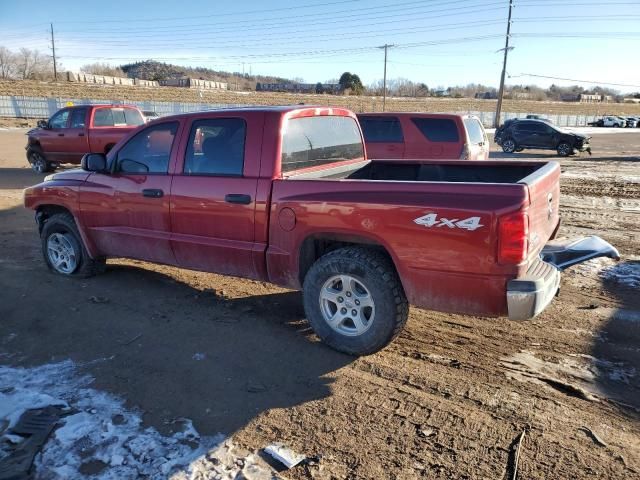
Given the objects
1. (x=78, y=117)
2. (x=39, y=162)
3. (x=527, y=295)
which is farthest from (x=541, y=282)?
(x=39, y=162)

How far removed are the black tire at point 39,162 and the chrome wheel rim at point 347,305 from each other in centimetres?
1370

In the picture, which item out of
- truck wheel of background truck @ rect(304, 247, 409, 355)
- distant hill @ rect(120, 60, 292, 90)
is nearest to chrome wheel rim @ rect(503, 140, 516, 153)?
truck wheel of background truck @ rect(304, 247, 409, 355)

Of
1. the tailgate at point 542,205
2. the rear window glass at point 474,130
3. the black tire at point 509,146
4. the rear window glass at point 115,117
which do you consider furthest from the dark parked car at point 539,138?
the tailgate at point 542,205

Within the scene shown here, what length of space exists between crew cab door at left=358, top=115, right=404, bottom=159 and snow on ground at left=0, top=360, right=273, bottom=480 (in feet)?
28.4

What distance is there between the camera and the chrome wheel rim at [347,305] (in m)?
3.85

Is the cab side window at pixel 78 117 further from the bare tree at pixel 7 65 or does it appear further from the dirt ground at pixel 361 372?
the bare tree at pixel 7 65

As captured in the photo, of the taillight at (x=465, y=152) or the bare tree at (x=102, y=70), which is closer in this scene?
the taillight at (x=465, y=152)

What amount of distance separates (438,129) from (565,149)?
14043 mm

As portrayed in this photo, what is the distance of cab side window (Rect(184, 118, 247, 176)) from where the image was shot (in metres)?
4.39

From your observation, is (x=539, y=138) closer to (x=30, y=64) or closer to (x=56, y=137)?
(x=56, y=137)

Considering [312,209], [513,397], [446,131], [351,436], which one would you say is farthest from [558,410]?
[446,131]

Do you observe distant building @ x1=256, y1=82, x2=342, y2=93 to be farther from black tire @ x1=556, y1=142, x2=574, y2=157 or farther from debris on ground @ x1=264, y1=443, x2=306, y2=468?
debris on ground @ x1=264, y1=443, x2=306, y2=468

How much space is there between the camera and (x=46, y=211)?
6055 mm

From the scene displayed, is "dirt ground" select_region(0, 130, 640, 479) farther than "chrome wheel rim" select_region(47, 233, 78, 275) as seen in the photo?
No
